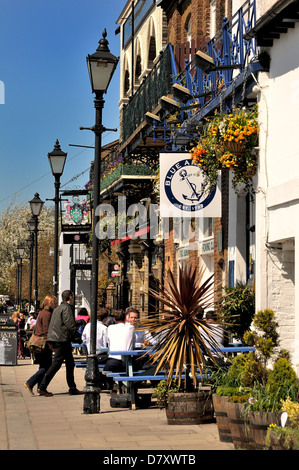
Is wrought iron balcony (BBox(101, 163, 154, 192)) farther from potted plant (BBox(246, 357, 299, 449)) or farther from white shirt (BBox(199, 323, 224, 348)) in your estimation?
potted plant (BBox(246, 357, 299, 449))

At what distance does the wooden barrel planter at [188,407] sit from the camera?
1109 centimetres

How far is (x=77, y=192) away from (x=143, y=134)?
21033mm

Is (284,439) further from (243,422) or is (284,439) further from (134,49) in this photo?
(134,49)

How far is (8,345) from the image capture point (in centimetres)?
2375

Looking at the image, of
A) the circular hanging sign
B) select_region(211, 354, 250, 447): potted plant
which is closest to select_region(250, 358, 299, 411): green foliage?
select_region(211, 354, 250, 447): potted plant

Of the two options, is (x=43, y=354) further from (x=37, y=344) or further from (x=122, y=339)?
(x=122, y=339)

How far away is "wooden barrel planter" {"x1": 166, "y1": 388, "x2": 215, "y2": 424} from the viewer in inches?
437

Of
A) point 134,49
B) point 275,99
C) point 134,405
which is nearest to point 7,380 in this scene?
point 134,405

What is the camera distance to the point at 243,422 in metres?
8.78

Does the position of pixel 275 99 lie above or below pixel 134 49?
below

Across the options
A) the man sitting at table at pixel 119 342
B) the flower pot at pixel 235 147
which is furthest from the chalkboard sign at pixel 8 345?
the flower pot at pixel 235 147

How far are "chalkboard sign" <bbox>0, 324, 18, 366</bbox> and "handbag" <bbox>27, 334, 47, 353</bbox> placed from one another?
7.63 m

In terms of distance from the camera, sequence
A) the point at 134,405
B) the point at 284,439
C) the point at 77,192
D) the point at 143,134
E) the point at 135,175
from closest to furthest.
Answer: the point at 284,439 → the point at 134,405 → the point at 143,134 → the point at 135,175 → the point at 77,192
